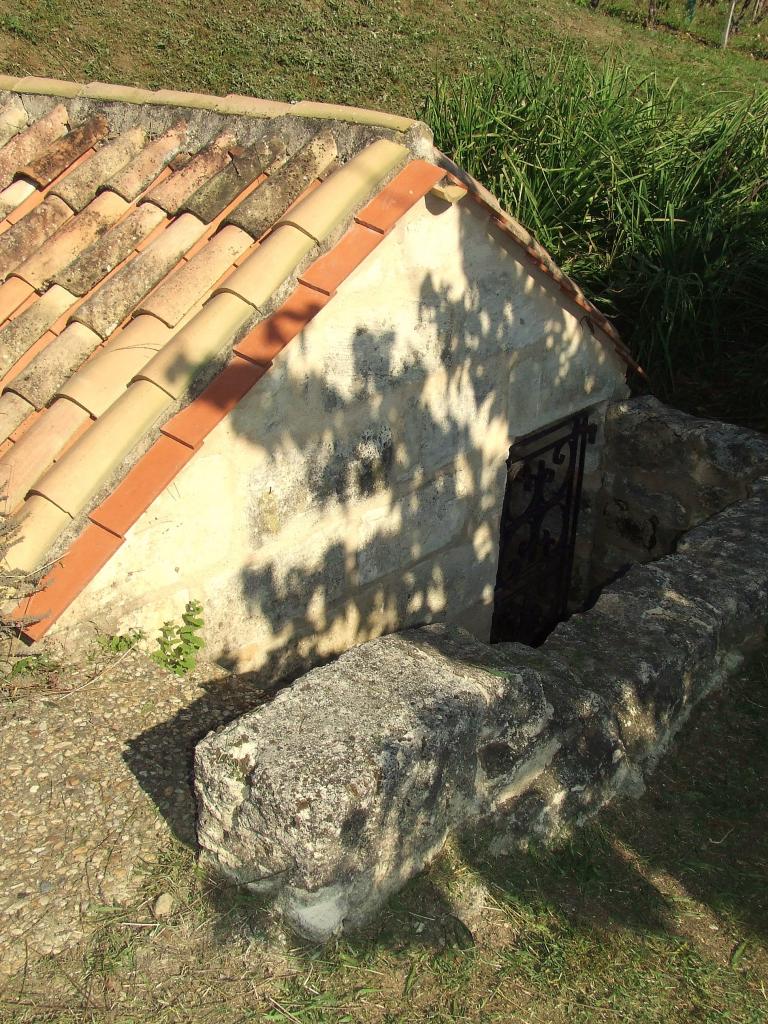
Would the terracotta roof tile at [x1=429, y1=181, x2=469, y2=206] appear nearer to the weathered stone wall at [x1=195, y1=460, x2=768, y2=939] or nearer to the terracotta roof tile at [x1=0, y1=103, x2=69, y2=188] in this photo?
the weathered stone wall at [x1=195, y1=460, x2=768, y2=939]

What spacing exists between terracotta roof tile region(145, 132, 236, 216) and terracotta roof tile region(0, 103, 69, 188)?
959 millimetres

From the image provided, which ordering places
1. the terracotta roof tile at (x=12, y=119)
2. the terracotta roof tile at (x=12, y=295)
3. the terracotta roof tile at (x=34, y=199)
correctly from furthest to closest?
the terracotta roof tile at (x=12, y=119)
the terracotta roof tile at (x=34, y=199)
the terracotta roof tile at (x=12, y=295)

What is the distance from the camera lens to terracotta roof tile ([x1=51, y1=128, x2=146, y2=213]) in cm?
422

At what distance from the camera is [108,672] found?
304cm

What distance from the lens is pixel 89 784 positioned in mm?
2607

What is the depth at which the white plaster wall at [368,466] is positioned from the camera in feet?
10.8

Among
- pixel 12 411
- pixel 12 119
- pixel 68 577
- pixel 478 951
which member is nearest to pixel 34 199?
pixel 12 119

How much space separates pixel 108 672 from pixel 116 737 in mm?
313

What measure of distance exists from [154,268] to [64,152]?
4.54ft

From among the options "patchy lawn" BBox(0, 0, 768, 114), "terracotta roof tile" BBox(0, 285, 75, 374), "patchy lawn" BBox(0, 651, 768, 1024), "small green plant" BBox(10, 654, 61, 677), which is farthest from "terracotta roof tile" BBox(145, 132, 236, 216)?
"patchy lawn" BBox(0, 0, 768, 114)

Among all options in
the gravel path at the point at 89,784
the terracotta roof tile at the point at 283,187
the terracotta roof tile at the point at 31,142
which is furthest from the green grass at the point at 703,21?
the gravel path at the point at 89,784

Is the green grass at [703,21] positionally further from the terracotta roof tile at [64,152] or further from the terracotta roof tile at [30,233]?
the terracotta roof tile at [30,233]

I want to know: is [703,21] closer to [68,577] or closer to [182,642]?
[182,642]

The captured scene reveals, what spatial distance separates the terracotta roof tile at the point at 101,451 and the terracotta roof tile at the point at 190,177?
124 cm
